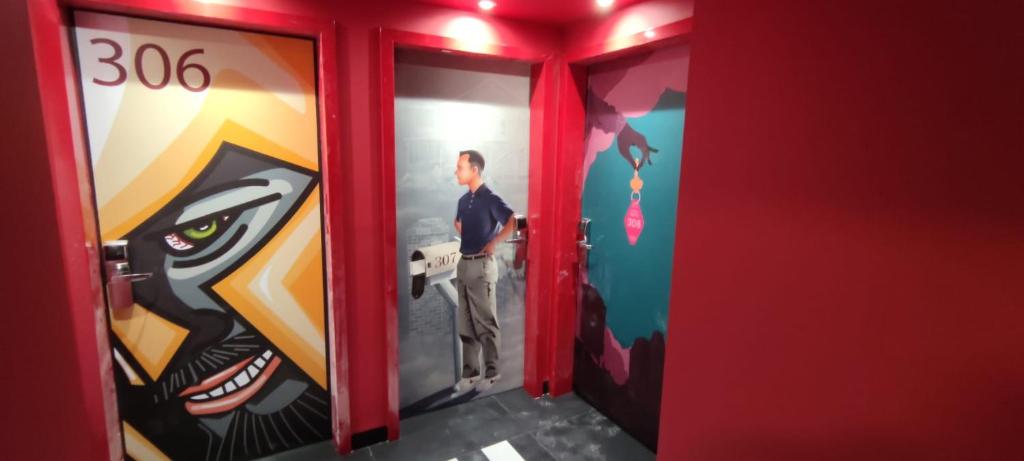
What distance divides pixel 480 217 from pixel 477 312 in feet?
1.82

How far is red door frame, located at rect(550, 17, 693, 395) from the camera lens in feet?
8.65

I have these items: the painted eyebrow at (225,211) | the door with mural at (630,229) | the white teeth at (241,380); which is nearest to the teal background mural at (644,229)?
the door with mural at (630,229)

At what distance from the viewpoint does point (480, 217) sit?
8.96 feet

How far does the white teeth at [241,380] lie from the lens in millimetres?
2188

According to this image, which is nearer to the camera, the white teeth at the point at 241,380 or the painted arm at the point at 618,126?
the white teeth at the point at 241,380

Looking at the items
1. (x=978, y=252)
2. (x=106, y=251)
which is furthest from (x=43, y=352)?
(x=106, y=251)

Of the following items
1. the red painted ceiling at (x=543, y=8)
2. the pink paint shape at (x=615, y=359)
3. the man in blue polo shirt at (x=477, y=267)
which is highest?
the red painted ceiling at (x=543, y=8)

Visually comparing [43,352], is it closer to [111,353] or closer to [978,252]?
[978,252]

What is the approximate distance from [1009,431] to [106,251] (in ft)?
8.24

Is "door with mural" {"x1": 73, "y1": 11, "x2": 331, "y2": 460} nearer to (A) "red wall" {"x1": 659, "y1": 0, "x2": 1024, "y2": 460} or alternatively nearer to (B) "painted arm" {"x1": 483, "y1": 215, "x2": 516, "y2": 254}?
(B) "painted arm" {"x1": 483, "y1": 215, "x2": 516, "y2": 254}

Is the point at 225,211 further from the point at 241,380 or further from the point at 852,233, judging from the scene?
the point at 852,233

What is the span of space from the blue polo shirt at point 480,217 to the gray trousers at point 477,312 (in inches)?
4.1

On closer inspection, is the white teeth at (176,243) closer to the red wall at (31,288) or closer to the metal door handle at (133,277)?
the metal door handle at (133,277)

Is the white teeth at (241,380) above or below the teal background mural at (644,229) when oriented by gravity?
below
